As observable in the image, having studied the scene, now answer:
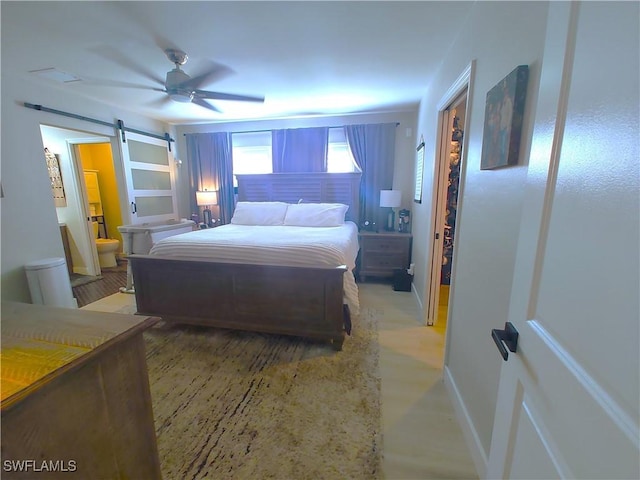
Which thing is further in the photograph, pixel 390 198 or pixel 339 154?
pixel 339 154

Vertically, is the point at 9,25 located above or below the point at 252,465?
above

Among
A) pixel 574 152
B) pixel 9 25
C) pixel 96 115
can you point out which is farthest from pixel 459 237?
pixel 96 115

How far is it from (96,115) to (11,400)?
4.17 m

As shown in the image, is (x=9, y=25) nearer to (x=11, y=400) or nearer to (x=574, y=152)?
(x=11, y=400)

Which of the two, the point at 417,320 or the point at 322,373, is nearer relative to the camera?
the point at 322,373

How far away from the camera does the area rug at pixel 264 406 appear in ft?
4.41

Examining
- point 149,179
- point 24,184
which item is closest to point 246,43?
point 24,184

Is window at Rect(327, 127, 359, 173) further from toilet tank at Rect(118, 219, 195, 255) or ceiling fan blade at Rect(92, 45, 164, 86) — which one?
toilet tank at Rect(118, 219, 195, 255)

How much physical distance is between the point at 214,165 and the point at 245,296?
3.18 meters

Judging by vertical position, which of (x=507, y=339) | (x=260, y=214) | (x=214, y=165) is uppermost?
(x=214, y=165)

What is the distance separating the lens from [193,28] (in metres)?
1.91

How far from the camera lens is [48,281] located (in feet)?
9.04

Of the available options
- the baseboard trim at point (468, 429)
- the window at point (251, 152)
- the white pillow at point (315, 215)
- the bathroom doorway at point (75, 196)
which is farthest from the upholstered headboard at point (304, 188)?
the baseboard trim at point (468, 429)

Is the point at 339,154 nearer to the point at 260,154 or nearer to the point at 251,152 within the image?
the point at 260,154
